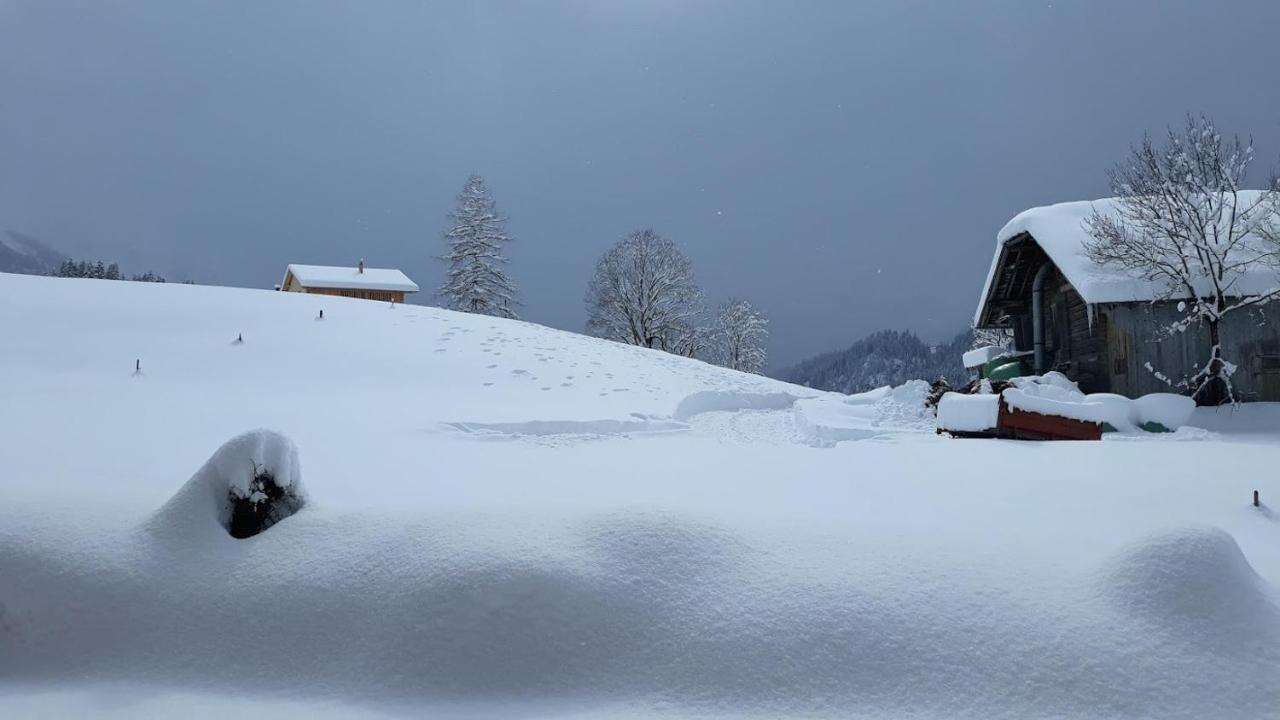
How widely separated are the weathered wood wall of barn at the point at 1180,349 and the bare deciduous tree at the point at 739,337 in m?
31.5

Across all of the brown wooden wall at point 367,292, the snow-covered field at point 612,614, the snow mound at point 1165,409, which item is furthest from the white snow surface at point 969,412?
the brown wooden wall at point 367,292

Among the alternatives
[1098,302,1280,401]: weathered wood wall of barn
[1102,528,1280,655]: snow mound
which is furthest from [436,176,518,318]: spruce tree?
[1102,528,1280,655]: snow mound

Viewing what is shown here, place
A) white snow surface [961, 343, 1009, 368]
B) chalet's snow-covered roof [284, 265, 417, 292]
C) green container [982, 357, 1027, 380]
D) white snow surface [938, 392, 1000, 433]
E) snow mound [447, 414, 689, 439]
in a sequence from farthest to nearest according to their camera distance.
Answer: chalet's snow-covered roof [284, 265, 417, 292] < white snow surface [961, 343, 1009, 368] < green container [982, 357, 1027, 380] < snow mound [447, 414, 689, 439] < white snow surface [938, 392, 1000, 433]

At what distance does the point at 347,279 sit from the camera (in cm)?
3944

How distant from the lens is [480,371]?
58.0ft

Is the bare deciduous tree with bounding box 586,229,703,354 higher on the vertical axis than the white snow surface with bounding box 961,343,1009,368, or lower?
higher

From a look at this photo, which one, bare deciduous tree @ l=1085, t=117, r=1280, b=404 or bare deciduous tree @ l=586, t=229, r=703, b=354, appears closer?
bare deciduous tree @ l=1085, t=117, r=1280, b=404

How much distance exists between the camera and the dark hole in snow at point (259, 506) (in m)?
3.40

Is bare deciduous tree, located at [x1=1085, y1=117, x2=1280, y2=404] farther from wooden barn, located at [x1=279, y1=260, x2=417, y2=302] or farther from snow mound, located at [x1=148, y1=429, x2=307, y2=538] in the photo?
wooden barn, located at [x1=279, y1=260, x2=417, y2=302]

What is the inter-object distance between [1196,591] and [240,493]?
432cm

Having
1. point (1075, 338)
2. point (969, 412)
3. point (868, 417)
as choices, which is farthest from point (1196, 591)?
point (1075, 338)

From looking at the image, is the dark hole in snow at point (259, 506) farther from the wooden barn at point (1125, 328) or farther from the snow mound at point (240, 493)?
the wooden barn at point (1125, 328)

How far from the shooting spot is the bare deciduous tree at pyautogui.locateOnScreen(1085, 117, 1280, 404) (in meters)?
14.0

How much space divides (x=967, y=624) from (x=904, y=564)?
358 mm
